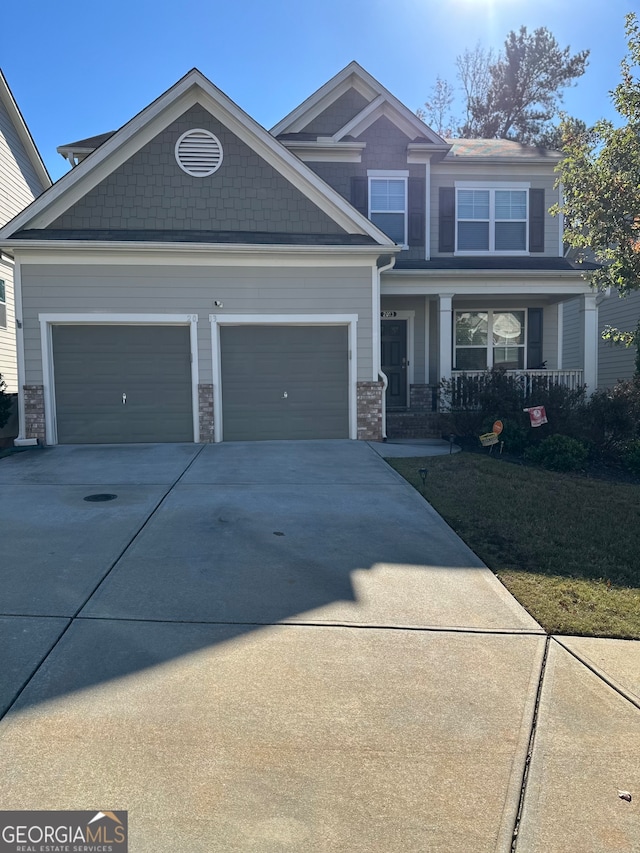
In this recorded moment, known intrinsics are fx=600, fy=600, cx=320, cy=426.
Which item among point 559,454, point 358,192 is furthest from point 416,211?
point 559,454

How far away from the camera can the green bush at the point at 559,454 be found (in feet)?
31.8

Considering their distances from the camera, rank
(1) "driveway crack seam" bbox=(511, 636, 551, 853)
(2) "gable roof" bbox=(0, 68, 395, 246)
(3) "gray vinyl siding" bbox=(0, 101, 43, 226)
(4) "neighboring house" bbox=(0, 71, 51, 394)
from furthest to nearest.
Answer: (3) "gray vinyl siding" bbox=(0, 101, 43, 226) < (4) "neighboring house" bbox=(0, 71, 51, 394) < (2) "gable roof" bbox=(0, 68, 395, 246) < (1) "driveway crack seam" bbox=(511, 636, 551, 853)

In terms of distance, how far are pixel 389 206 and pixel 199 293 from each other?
5812 millimetres

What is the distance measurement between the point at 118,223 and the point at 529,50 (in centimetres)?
2773

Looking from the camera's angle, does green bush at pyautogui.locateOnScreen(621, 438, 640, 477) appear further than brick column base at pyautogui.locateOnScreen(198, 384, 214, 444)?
No

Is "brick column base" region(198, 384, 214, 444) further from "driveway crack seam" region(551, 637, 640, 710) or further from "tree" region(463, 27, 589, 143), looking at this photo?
"tree" region(463, 27, 589, 143)

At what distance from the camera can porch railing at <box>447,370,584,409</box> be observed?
11.8m

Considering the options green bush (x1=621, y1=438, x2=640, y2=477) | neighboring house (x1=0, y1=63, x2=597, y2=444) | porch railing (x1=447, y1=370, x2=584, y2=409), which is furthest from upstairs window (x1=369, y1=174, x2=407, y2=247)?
green bush (x1=621, y1=438, x2=640, y2=477)

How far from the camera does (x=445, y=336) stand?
13445mm

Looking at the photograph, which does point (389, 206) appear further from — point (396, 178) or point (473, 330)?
point (473, 330)

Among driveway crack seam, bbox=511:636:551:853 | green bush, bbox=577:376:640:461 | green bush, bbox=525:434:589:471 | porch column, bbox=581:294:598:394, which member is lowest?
driveway crack seam, bbox=511:636:551:853

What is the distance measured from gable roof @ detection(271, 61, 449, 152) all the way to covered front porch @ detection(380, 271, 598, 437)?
3700mm

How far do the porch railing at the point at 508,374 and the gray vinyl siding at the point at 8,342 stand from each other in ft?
37.7

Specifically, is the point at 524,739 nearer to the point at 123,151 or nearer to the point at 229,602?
the point at 229,602
